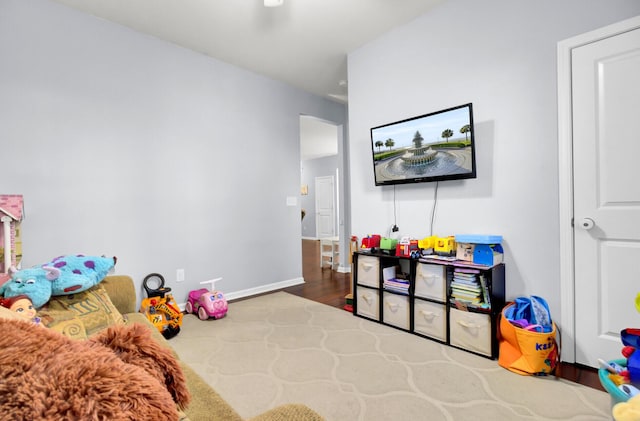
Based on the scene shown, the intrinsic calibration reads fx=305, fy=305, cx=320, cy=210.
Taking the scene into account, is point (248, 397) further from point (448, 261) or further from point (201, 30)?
point (201, 30)

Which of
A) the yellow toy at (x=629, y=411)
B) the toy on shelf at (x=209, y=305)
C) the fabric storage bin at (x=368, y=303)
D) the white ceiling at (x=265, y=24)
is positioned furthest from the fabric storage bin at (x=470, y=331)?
the white ceiling at (x=265, y=24)

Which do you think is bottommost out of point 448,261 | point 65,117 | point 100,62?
point 448,261

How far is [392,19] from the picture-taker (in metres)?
2.78

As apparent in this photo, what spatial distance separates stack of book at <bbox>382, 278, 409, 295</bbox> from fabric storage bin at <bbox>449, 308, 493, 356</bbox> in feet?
1.32

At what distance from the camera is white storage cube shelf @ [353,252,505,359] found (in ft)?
6.91

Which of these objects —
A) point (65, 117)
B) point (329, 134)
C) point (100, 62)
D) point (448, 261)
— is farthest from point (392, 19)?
point (329, 134)

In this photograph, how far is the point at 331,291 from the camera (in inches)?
151

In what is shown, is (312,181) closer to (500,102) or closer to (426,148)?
(426,148)

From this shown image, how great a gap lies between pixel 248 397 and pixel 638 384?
68.3 inches

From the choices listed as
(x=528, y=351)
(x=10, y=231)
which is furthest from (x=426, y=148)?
(x=10, y=231)

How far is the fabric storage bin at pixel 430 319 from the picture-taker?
2.32 m

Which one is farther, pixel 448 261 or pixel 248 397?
pixel 448 261

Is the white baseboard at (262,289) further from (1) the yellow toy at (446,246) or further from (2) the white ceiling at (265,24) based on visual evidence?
(2) the white ceiling at (265,24)

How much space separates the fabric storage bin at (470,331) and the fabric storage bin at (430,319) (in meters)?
0.06
